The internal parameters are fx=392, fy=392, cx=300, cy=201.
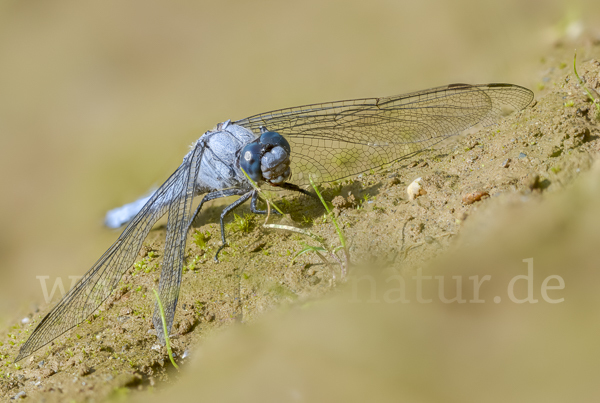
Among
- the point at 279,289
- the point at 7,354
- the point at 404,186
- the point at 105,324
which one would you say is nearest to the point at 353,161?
the point at 404,186

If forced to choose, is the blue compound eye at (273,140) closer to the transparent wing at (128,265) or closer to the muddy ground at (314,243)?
the muddy ground at (314,243)

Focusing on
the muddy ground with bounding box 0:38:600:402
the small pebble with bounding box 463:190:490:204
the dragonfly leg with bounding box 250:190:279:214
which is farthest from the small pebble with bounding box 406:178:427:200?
the dragonfly leg with bounding box 250:190:279:214

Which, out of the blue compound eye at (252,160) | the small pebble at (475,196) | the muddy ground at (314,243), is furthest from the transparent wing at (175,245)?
the small pebble at (475,196)

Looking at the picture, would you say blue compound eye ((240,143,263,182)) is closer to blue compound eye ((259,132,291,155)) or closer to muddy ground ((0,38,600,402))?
blue compound eye ((259,132,291,155))

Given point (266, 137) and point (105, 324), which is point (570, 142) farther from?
point (105, 324)

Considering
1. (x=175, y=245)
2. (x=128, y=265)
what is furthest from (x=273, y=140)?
(x=128, y=265)

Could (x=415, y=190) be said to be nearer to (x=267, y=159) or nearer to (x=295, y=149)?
(x=267, y=159)
